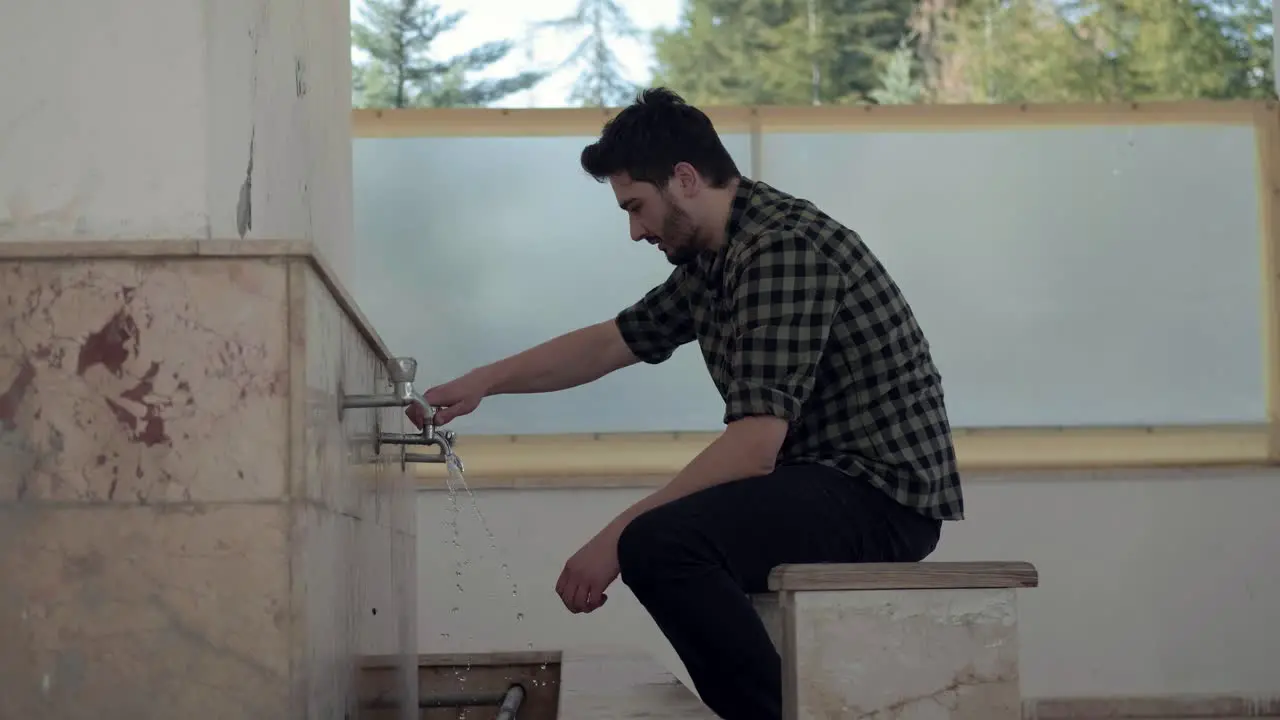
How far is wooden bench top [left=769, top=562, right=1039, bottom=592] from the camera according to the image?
64.8 inches

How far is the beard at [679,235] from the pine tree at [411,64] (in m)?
3.99

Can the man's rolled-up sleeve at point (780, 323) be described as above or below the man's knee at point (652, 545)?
above

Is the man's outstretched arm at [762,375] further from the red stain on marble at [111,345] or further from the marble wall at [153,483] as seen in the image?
the red stain on marble at [111,345]

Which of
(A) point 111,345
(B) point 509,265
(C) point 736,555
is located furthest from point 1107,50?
(A) point 111,345

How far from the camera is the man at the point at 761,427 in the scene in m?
1.95

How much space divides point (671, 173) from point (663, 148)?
4 centimetres

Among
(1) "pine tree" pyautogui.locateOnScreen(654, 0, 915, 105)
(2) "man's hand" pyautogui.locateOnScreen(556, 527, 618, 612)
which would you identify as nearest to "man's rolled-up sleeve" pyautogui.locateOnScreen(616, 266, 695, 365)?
(2) "man's hand" pyautogui.locateOnScreen(556, 527, 618, 612)

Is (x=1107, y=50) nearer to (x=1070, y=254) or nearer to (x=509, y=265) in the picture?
(x=1070, y=254)

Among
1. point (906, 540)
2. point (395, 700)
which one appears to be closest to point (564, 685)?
point (395, 700)

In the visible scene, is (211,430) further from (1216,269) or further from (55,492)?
(1216,269)

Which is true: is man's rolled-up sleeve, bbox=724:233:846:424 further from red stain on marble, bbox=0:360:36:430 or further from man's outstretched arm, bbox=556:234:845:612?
red stain on marble, bbox=0:360:36:430

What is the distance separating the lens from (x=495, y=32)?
21.6 ft

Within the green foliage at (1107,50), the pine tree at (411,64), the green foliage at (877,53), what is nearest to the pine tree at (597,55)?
the green foliage at (877,53)

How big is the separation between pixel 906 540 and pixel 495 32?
4.86 metres
